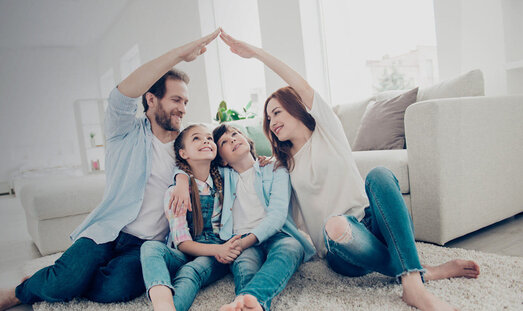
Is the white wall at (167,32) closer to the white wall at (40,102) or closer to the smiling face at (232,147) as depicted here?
the white wall at (40,102)

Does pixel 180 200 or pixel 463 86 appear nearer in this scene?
pixel 180 200

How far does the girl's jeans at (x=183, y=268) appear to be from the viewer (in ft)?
3.42

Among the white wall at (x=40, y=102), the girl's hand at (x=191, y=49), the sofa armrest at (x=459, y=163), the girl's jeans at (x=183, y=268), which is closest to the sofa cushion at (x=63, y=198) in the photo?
the girl's jeans at (x=183, y=268)

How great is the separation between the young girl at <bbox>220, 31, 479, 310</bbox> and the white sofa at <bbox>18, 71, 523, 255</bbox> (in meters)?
0.37

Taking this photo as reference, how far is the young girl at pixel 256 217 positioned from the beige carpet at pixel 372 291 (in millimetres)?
83

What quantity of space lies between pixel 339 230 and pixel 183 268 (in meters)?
0.53

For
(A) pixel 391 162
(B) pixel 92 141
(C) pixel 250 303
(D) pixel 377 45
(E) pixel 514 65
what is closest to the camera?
(C) pixel 250 303

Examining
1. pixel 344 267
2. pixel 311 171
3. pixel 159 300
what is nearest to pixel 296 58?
pixel 311 171

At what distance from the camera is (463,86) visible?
1.79m

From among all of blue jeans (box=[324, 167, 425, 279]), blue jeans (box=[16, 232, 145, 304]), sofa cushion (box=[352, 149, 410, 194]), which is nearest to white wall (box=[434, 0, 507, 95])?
sofa cushion (box=[352, 149, 410, 194])

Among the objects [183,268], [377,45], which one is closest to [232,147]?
[183,268]

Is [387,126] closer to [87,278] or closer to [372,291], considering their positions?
[372,291]

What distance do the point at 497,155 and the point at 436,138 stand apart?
1.38 feet

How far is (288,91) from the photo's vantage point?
4.56ft
